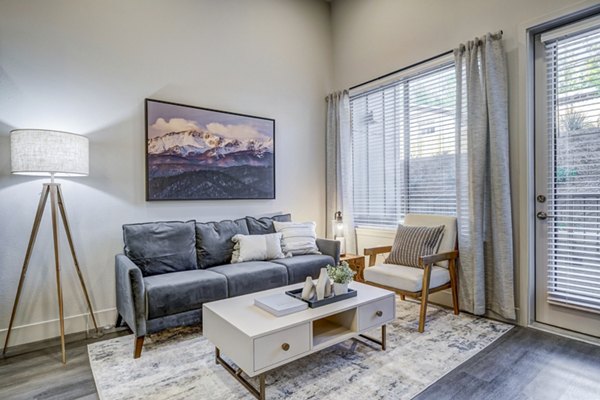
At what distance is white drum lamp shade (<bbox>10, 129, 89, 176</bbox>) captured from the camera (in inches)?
90.8

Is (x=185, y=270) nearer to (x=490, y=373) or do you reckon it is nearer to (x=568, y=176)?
(x=490, y=373)

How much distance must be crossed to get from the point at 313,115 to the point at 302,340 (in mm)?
3266

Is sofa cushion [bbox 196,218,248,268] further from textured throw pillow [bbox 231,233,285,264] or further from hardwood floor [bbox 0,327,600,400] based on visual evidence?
hardwood floor [bbox 0,327,600,400]

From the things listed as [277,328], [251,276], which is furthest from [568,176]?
[251,276]

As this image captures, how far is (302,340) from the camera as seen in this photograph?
1.88 meters

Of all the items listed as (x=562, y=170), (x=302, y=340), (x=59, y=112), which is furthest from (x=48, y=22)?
(x=562, y=170)

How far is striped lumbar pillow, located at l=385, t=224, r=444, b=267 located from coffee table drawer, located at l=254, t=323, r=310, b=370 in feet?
5.19

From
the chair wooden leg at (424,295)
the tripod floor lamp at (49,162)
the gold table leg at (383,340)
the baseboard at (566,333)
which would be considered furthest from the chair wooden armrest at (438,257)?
the tripod floor lamp at (49,162)

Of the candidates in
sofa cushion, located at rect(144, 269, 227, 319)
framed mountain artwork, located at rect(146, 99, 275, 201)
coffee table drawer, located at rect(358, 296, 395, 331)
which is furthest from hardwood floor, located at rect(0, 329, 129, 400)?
coffee table drawer, located at rect(358, 296, 395, 331)

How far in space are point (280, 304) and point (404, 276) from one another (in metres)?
1.24

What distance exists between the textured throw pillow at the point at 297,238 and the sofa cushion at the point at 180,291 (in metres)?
0.97

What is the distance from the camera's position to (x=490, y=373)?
2078mm

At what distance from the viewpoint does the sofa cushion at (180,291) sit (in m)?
2.40

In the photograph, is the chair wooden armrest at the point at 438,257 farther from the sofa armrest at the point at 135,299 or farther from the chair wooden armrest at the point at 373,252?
the sofa armrest at the point at 135,299
